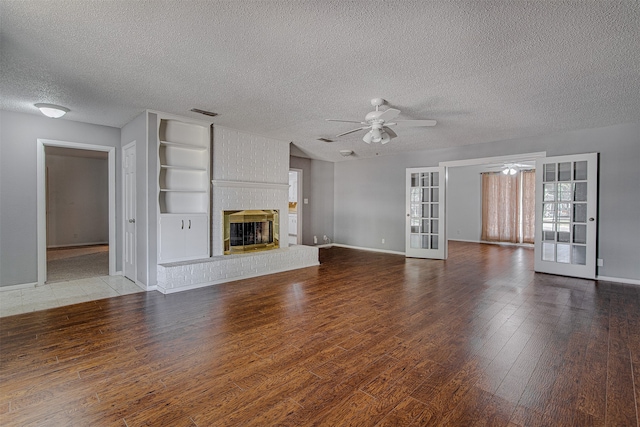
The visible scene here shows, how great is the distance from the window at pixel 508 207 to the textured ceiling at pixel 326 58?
5.06 meters

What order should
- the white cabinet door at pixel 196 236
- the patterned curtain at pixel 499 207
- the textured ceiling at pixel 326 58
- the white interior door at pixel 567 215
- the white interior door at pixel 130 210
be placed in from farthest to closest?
the patterned curtain at pixel 499 207
the white interior door at pixel 567 215
the white interior door at pixel 130 210
the white cabinet door at pixel 196 236
the textured ceiling at pixel 326 58

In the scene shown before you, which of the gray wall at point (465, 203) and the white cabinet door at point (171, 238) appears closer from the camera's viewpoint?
the white cabinet door at point (171, 238)

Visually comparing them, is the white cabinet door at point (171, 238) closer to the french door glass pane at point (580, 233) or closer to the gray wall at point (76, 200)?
the gray wall at point (76, 200)

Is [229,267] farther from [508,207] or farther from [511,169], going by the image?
[508,207]

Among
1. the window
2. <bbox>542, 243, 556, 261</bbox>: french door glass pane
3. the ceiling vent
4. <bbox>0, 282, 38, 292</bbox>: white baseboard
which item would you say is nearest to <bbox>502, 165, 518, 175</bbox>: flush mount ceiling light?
the window

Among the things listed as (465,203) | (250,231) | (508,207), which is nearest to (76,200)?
(250,231)

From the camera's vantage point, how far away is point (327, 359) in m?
2.37

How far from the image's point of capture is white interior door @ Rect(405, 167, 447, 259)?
22.2 ft

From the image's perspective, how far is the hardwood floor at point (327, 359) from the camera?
176 centimetres

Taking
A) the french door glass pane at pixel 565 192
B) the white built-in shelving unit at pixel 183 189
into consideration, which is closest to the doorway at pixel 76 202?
the white built-in shelving unit at pixel 183 189

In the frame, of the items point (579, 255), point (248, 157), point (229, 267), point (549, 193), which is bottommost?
point (229, 267)

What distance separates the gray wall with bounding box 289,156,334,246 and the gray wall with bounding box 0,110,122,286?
480cm

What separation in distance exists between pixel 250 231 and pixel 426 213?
13.1 feet

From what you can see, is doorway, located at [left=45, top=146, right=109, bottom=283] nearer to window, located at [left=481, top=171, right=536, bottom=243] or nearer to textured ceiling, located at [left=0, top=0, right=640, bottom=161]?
textured ceiling, located at [left=0, top=0, right=640, bottom=161]
